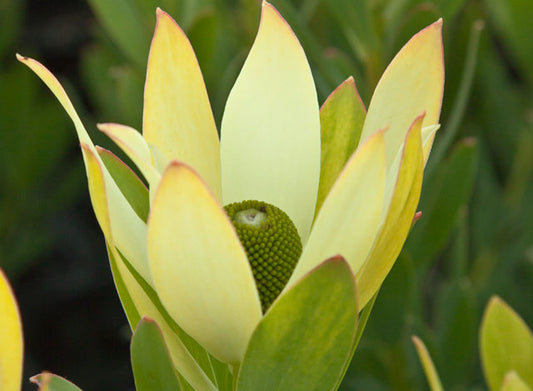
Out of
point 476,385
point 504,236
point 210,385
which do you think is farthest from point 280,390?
point 504,236

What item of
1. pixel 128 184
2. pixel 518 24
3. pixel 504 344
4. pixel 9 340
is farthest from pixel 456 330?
pixel 9 340

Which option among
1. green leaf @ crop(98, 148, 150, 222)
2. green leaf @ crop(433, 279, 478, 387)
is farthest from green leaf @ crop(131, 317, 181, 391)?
green leaf @ crop(433, 279, 478, 387)

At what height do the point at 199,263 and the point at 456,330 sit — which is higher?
the point at 199,263

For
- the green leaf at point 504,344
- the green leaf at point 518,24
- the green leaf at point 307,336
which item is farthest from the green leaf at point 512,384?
the green leaf at point 518,24

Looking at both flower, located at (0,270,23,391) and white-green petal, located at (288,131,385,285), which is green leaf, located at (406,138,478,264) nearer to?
white-green petal, located at (288,131,385,285)

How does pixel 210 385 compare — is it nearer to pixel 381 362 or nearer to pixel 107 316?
pixel 381 362

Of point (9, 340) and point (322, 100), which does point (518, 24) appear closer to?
point (322, 100)
